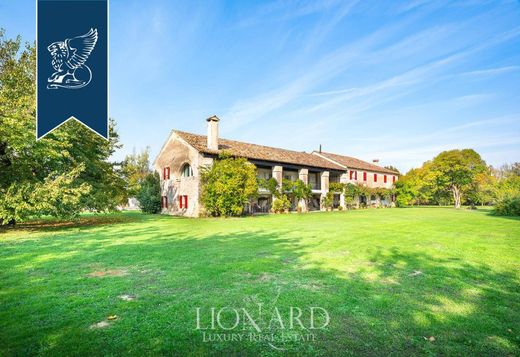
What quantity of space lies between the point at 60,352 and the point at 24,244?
8.70 metres

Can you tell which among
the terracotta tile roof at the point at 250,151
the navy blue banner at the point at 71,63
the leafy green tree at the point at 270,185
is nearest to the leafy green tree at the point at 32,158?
the terracotta tile roof at the point at 250,151

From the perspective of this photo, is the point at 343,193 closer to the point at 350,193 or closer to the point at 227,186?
the point at 350,193

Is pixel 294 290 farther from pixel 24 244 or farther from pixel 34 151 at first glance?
pixel 34 151

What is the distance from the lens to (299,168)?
102ft

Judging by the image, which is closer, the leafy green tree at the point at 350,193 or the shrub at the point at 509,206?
the shrub at the point at 509,206

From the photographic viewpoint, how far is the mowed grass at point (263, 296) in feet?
9.82

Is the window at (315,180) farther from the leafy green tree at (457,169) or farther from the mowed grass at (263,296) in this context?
the mowed grass at (263,296)

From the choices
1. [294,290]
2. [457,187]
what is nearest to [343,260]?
[294,290]

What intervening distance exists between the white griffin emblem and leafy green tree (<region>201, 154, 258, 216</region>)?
1633 cm

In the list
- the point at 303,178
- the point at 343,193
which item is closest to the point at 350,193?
the point at 343,193

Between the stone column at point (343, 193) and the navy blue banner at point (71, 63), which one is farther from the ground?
the navy blue banner at point (71, 63)

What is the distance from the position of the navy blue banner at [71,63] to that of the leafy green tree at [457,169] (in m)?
46.9

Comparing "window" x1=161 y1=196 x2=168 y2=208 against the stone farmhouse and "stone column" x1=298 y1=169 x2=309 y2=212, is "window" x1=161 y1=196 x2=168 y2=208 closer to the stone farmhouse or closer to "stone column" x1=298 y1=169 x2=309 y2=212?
the stone farmhouse

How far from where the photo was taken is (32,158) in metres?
13.9
